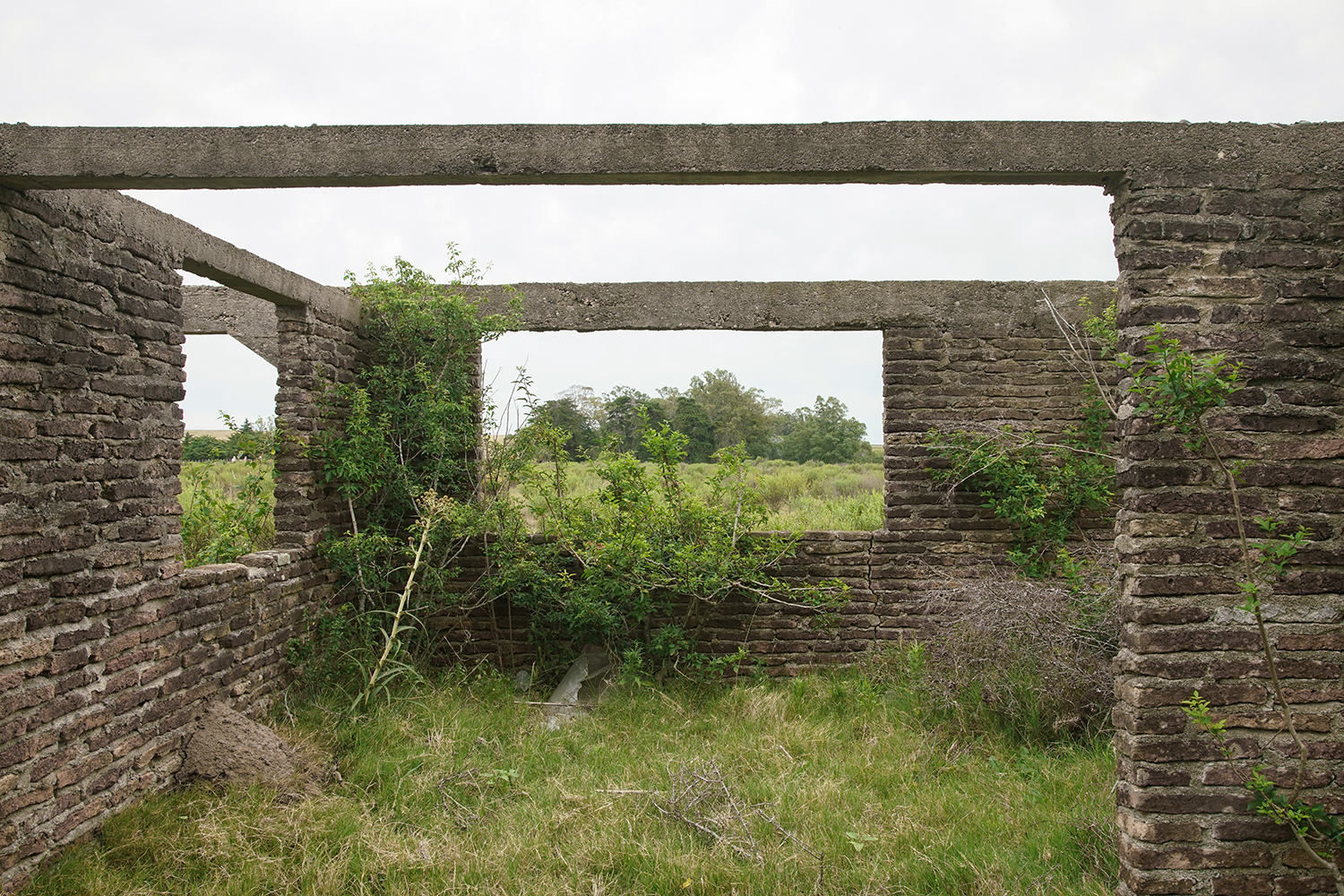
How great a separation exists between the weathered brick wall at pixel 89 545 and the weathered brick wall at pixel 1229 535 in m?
4.04

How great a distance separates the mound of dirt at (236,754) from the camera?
3.86 meters

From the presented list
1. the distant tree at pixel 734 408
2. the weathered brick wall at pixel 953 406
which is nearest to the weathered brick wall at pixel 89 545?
the weathered brick wall at pixel 953 406

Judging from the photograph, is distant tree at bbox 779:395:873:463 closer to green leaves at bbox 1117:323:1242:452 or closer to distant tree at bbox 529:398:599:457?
distant tree at bbox 529:398:599:457

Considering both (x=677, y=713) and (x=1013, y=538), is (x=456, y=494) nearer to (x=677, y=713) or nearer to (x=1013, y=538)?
(x=677, y=713)

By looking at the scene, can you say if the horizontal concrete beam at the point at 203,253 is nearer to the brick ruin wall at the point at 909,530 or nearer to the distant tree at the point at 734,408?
the brick ruin wall at the point at 909,530

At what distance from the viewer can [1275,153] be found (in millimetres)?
2859

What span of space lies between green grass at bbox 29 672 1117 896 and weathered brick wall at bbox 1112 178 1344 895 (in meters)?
0.51

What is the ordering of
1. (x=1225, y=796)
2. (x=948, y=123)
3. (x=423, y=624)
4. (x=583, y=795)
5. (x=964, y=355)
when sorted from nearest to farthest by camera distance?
(x=1225, y=796) < (x=948, y=123) < (x=583, y=795) < (x=423, y=624) < (x=964, y=355)

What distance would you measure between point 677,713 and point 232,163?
3.74m

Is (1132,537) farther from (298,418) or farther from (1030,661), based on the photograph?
(298,418)

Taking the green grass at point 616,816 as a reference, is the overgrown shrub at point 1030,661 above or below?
above

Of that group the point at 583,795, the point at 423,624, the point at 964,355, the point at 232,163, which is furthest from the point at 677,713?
the point at 232,163

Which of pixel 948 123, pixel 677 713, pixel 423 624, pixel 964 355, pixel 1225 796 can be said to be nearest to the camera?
pixel 1225 796

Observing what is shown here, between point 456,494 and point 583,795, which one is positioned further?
point 456,494
